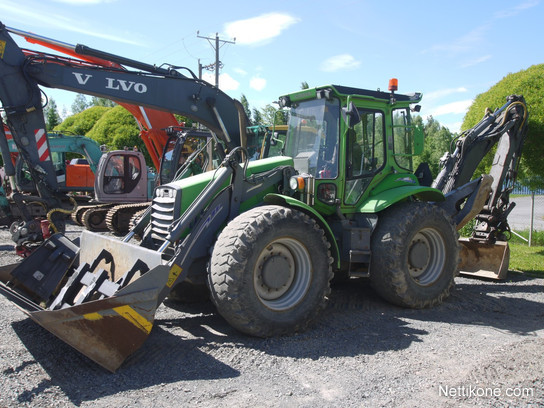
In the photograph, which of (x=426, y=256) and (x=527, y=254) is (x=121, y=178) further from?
(x=527, y=254)

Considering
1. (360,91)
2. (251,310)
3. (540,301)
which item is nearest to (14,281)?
(251,310)

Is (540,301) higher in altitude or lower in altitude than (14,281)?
lower

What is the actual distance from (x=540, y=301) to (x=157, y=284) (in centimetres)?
545

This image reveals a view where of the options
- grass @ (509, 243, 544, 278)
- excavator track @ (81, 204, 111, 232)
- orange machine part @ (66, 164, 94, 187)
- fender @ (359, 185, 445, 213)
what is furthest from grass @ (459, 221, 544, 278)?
orange machine part @ (66, 164, 94, 187)

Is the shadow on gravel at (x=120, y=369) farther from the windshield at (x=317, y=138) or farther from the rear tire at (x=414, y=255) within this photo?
the windshield at (x=317, y=138)

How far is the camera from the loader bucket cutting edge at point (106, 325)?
3.84 m

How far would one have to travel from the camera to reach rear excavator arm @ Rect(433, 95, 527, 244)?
309 inches

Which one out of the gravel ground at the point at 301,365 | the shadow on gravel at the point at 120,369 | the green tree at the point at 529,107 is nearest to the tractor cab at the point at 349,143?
the gravel ground at the point at 301,365

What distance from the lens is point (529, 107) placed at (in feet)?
31.1

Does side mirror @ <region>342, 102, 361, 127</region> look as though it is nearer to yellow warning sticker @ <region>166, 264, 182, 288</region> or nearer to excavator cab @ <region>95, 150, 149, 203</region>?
yellow warning sticker @ <region>166, 264, 182, 288</region>

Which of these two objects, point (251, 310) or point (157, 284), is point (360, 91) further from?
point (157, 284)

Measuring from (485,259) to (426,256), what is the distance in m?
2.45

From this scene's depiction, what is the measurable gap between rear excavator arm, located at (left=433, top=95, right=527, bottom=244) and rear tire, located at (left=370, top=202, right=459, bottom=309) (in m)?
1.13

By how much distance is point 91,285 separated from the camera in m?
4.48
